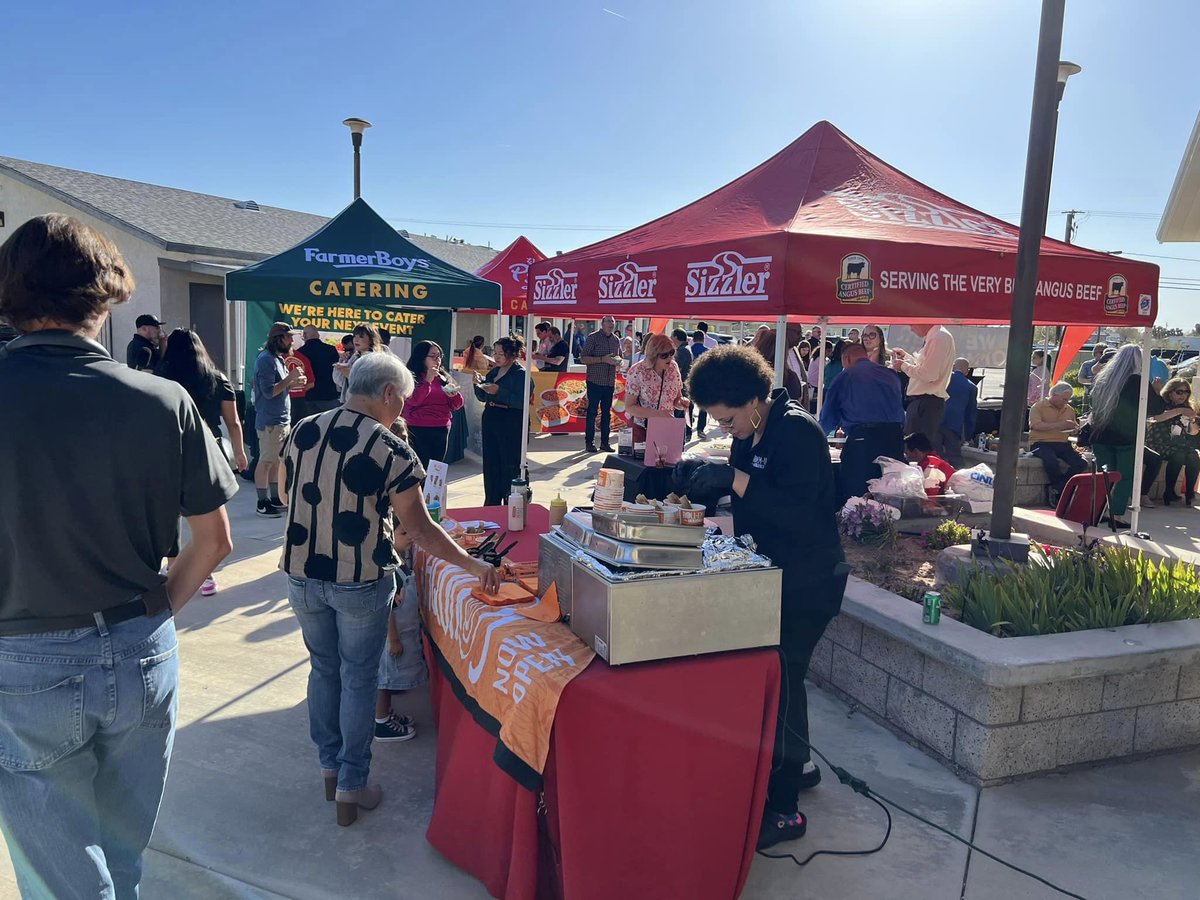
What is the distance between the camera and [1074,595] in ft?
12.4

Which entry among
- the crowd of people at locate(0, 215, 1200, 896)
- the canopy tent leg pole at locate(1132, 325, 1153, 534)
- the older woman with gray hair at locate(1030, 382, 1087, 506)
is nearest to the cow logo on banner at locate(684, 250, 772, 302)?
the crowd of people at locate(0, 215, 1200, 896)

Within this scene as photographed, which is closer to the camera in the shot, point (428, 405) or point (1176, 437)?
point (428, 405)

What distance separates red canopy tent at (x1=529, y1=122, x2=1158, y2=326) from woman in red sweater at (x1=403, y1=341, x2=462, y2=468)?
4.80 feet

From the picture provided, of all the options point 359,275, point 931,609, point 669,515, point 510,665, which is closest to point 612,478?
point 669,515

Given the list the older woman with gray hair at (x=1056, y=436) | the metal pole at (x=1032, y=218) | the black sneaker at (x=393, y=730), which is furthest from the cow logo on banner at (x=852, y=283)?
the older woman with gray hair at (x=1056, y=436)

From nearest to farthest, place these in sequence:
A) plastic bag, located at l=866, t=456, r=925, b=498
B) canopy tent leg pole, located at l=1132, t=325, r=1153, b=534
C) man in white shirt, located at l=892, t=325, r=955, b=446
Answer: plastic bag, located at l=866, t=456, r=925, b=498
canopy tent leg pole, located at l=1132, t=325, r=1153, b=534
man in white shirt, located at l=892, t=325, r=955, b=446

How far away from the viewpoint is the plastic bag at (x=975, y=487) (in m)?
6.30

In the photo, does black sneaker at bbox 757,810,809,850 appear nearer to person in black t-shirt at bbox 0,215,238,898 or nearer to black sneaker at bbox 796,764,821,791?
black sneaker at bbox 796,764,821,791

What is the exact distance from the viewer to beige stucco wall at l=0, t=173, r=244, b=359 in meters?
15.9

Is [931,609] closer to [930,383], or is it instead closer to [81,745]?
[81,745]

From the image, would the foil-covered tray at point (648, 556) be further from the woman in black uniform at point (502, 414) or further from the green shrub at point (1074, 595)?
the woman in black uniform at point (502, 414)

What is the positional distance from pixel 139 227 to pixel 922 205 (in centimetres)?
1514

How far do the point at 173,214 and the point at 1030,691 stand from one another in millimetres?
18977

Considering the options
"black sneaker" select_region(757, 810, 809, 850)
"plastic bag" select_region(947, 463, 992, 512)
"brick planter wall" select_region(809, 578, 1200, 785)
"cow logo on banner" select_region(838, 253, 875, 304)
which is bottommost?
"black sneaker" select_region(757, 810, 809, 850)
